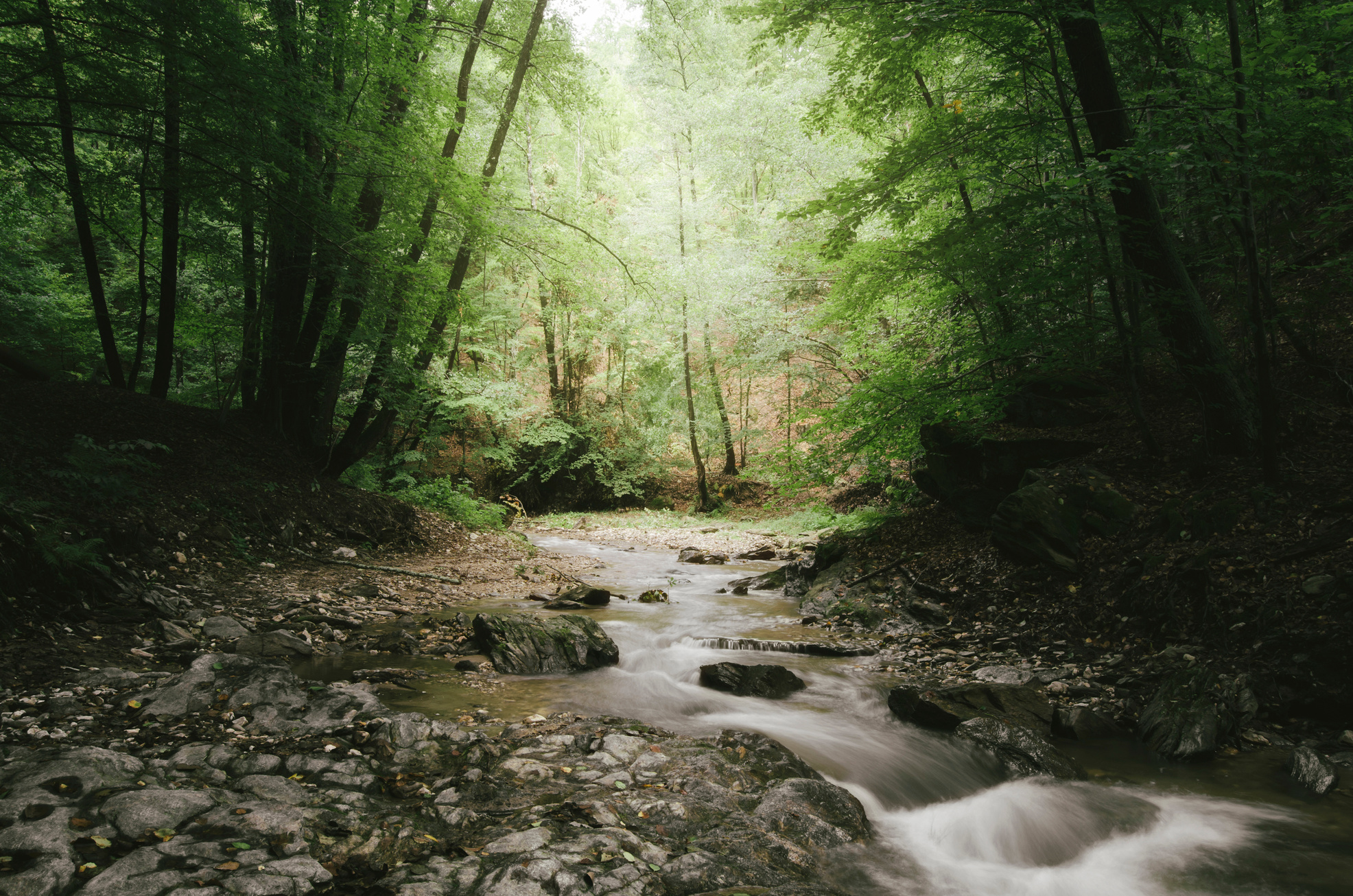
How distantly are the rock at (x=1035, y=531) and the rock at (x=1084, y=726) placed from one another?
189 centimetres

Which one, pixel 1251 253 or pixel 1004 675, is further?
pixel 1004 675

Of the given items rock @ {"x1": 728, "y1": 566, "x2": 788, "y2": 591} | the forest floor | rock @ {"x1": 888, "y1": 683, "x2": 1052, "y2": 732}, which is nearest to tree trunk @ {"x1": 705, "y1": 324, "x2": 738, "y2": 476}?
rock @ {"x1": 728, "y1": 566, "x2": 788, "y2": 591}

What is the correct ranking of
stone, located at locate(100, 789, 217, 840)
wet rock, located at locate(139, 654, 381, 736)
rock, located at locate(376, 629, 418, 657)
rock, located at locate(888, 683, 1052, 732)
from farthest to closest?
1. rock, located at locate(376, 629, 418, 657)
2. rock, located at locate(888, 683, 1052, 732)
3. wet rock, located at locate(139, 654, 381, 736)
4. stone, located at locate(100, 789, 217, 840)

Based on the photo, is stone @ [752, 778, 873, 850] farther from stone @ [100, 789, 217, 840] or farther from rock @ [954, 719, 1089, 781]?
stone @ [100, 789, 217, 840]

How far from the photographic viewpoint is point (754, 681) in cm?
585

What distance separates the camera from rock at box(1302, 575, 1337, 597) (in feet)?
14.3

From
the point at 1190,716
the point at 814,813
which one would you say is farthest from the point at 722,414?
the point at 814,813

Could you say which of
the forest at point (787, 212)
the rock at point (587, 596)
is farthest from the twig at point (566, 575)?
the forest at point (787, 212)

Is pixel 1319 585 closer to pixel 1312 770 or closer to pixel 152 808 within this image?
pixel 1312 770

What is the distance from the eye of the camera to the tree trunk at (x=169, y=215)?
557 centimetres

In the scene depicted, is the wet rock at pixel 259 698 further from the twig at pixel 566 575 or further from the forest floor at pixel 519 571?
the twig at pixel 566 575

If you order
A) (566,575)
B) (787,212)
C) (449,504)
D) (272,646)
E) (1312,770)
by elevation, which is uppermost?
(787,212)

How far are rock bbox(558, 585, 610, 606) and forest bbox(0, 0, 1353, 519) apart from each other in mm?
3117

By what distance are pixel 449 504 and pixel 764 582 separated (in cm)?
723
